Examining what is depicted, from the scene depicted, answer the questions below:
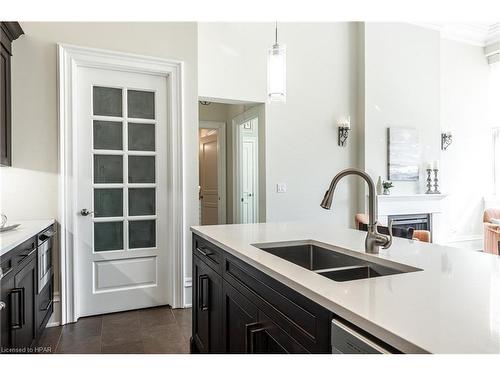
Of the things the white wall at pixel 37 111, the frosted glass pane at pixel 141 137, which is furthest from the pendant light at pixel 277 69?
the white wall at pixel 37 111

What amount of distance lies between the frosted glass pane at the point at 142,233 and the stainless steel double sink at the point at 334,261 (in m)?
1.78

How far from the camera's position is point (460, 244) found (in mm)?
5633

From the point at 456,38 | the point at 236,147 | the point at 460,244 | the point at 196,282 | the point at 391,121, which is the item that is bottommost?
the point at 460,244

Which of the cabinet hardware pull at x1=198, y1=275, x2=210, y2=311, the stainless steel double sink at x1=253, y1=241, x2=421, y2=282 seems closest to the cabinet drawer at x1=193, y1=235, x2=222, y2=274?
the cabinet hardware pull at x1=198, y1=275, x2=210, y2=311

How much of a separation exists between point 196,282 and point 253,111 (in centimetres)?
283

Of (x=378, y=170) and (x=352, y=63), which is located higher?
(x=352, y=63)

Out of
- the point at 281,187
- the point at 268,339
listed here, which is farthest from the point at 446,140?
the point at 268,339

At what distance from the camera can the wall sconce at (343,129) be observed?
455 cm

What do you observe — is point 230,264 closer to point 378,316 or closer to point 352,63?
point 378,316

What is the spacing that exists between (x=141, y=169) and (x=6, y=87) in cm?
117

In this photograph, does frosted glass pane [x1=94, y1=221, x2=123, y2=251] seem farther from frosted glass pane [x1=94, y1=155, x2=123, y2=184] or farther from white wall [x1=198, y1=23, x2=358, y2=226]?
white wall [x1=198, y1=23, x2=358, y2=226]

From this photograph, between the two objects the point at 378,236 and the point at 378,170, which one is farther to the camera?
the point at 378,170

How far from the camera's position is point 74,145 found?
2.87 metres
